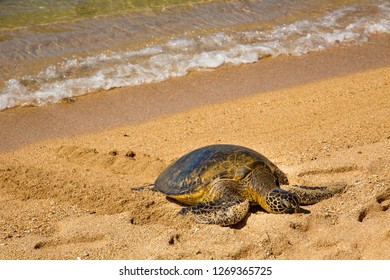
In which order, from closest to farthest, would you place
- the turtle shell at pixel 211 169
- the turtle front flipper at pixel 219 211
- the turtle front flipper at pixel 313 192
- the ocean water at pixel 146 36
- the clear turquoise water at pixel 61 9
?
the turtle front flipper at pixel 219 211 < the turtle front flipper at pixel 313 192 < the turtle shell at pixel 211 169 < the ocean water at pixel 146 36 < the clear turquoise water at pixel 61 9

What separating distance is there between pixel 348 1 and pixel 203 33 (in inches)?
143

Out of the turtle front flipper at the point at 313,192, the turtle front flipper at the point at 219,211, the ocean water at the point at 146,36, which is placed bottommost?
the turtle front flipper at the point at 219,211

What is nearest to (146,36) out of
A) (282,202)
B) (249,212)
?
(249,212)

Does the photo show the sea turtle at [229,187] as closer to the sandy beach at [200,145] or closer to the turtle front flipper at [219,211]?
the turtle front flipper at [219,211]

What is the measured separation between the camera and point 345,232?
4988mm

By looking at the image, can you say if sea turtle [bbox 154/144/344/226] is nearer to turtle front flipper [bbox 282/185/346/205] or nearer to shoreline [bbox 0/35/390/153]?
turtle front flipper [bbox 282/185/346/205]

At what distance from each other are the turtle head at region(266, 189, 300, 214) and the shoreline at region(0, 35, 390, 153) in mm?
2919

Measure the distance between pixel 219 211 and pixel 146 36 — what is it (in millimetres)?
5886

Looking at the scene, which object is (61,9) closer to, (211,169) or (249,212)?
(211,169)

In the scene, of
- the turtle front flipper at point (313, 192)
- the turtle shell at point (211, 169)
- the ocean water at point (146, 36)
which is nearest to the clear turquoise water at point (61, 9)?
the ocean water at point (146, 36)

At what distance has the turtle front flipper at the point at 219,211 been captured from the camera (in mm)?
5154

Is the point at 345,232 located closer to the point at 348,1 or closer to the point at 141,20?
the point at 141,20

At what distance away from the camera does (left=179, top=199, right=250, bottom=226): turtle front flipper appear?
5.15 metres

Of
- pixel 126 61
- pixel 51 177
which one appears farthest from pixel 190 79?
pixel 51 177
